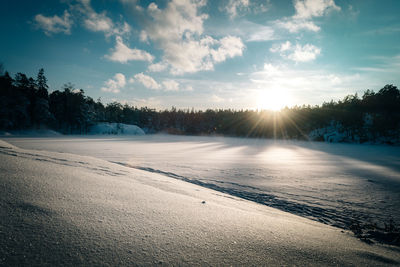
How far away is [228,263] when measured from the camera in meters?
1.05

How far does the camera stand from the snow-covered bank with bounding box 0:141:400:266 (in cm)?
94

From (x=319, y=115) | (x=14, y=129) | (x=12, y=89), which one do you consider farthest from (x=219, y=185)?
(x=12, y=89)

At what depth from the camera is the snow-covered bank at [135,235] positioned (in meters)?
0.94

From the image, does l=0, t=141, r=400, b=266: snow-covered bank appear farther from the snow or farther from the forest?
the snow

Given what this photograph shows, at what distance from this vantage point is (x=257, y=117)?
44500 mm

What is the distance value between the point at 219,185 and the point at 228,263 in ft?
9.84

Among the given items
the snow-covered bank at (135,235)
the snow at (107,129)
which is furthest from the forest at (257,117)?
the snow-covered bank at (135,235)

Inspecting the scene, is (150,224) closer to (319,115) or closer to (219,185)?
(219,185)

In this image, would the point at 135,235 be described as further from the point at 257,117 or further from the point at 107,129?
the point at 107,129

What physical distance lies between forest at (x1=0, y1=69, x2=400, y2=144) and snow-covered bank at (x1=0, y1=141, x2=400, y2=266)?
1346 inches

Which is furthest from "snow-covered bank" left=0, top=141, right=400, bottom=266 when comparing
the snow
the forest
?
the snow

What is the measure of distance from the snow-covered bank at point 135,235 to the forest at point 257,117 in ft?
112

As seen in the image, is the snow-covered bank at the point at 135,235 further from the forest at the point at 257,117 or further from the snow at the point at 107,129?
the snow at the point at 107,129

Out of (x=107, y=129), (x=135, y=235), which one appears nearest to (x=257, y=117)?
(x=107, y=129)
